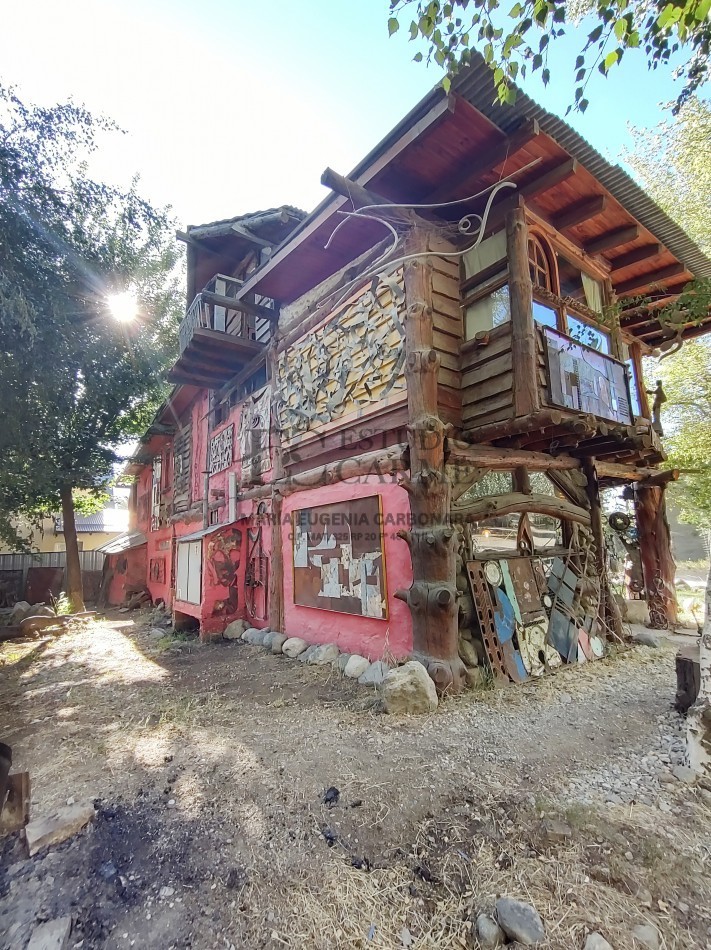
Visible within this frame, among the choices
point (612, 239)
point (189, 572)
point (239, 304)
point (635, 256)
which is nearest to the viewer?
point (612, 239)

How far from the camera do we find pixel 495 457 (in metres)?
5.79

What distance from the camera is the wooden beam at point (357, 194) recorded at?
5.24 metres

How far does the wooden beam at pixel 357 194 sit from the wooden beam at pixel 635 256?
162 inches

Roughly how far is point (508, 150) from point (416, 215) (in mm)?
1356

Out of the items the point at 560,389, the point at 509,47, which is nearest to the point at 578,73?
the point at 509,47

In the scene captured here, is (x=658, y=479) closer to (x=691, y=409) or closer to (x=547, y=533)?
(x=547, y=533)

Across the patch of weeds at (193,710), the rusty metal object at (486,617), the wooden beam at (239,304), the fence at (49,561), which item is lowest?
the patch of weeds at (193,710)

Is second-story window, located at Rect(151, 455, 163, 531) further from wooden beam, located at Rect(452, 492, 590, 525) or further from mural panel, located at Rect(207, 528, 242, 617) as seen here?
wooden beam, located at Rect(452, 492, 590, 525)

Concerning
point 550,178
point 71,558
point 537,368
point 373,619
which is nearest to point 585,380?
point 537,368

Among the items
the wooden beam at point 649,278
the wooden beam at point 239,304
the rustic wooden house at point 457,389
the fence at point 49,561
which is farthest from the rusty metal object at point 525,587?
the fence at point 49,561

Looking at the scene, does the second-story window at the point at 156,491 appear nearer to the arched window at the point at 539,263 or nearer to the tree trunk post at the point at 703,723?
the arched window at the point at 539,263

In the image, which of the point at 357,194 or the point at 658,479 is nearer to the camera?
the point at 357,194

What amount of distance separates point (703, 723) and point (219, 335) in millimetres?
9743

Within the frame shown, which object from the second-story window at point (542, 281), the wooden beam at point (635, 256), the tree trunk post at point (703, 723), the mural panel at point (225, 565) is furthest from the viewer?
the mural panel at point (225, 565)
